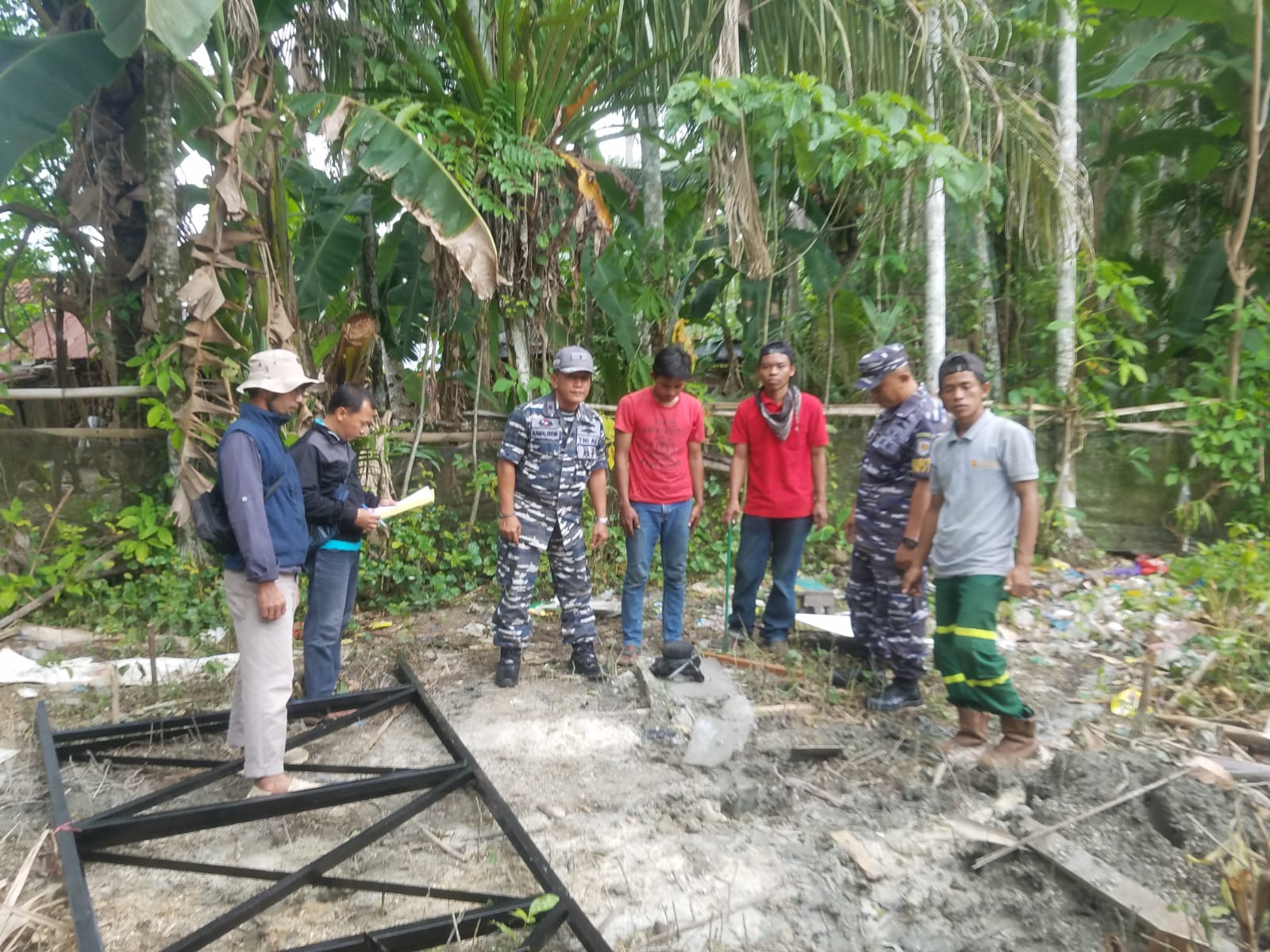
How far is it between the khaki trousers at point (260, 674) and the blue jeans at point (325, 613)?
1.90ft

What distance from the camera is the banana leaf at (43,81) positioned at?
3963 millimetres

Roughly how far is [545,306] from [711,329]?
2.56 m

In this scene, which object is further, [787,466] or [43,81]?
[787,466]

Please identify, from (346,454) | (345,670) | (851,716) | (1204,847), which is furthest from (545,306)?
(1204,847)

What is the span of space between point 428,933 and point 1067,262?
Result: 585 cm

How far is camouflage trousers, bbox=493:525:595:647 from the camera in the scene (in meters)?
3.93

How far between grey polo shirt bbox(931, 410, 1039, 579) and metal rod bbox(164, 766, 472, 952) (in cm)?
210

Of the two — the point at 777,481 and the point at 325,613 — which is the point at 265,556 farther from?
the point at 777,481

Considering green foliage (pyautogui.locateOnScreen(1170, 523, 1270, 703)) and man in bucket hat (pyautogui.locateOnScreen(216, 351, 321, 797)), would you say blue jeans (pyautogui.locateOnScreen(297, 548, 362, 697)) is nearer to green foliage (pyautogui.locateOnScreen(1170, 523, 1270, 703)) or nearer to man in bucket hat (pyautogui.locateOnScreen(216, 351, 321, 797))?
man in bucket hat (pyautogui.locateOnScreen(216, 351, 321, 797))

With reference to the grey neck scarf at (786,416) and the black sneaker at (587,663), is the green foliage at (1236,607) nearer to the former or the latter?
the grey neck scarf at (786,416)

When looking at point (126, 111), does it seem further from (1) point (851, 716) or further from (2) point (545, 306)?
(1) point (851, 716)

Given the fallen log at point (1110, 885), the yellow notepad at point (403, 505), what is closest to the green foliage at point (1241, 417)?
the fallen log at point (1110, 885)

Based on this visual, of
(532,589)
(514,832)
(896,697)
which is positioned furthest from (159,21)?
(896,697)

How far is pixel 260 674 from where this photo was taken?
282 centimetres
